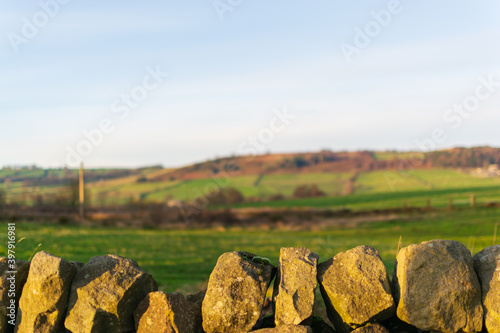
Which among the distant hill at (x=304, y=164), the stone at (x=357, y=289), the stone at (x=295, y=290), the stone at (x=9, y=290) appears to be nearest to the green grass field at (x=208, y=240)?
the stone at (x=9, y=290)

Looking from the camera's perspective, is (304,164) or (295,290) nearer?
(295,290)

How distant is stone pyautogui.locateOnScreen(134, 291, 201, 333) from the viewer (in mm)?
5109

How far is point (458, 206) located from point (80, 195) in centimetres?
4274

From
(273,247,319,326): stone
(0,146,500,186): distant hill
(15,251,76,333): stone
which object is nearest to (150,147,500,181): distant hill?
(0,146,500,186): distant hill

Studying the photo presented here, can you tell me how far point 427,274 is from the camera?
16.1 feet

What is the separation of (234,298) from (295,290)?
69 centimetres

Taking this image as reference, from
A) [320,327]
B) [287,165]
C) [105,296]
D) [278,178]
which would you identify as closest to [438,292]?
[320,327]

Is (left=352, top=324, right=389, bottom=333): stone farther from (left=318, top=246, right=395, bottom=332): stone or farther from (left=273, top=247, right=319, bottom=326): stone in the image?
(left=273, top=247, right=319, bottom=326): stone

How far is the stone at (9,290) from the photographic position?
545 cm

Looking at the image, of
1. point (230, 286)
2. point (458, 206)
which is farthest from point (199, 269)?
point (458, 206)

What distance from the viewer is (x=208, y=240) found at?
30516 millimetres

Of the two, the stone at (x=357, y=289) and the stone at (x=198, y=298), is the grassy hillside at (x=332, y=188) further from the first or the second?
the stone at (x=198, y=298)

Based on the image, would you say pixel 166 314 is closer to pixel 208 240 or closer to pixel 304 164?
pixel 208 240

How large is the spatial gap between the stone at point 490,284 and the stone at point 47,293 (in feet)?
15.5
